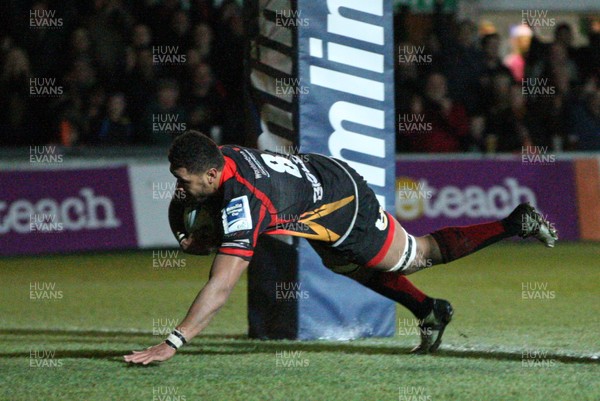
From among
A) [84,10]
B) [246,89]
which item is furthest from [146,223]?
[246,89]

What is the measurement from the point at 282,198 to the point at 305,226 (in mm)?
285

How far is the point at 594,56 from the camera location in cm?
1600

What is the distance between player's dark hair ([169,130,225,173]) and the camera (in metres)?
5.91

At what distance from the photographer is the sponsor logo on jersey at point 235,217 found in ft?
19.6

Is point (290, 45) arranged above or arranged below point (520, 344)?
above

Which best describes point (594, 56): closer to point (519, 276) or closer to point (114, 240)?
point (519, 276)

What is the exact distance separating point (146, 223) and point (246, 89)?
596 centimetres

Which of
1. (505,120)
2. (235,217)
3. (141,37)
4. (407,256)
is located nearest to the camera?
(235,217)

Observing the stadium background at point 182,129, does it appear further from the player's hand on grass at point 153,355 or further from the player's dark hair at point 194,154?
the player's dark hair at point 194,154

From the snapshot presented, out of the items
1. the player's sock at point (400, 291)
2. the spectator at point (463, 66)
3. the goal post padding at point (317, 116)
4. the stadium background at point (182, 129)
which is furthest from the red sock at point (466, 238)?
the spectator at point (463, 66)

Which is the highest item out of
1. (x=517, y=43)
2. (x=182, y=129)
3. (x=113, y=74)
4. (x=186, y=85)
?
(x=517, y=43)

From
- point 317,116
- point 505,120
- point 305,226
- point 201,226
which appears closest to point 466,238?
point 305,226

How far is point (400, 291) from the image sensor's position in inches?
277

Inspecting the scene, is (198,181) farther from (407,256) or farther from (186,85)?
(186,85)
